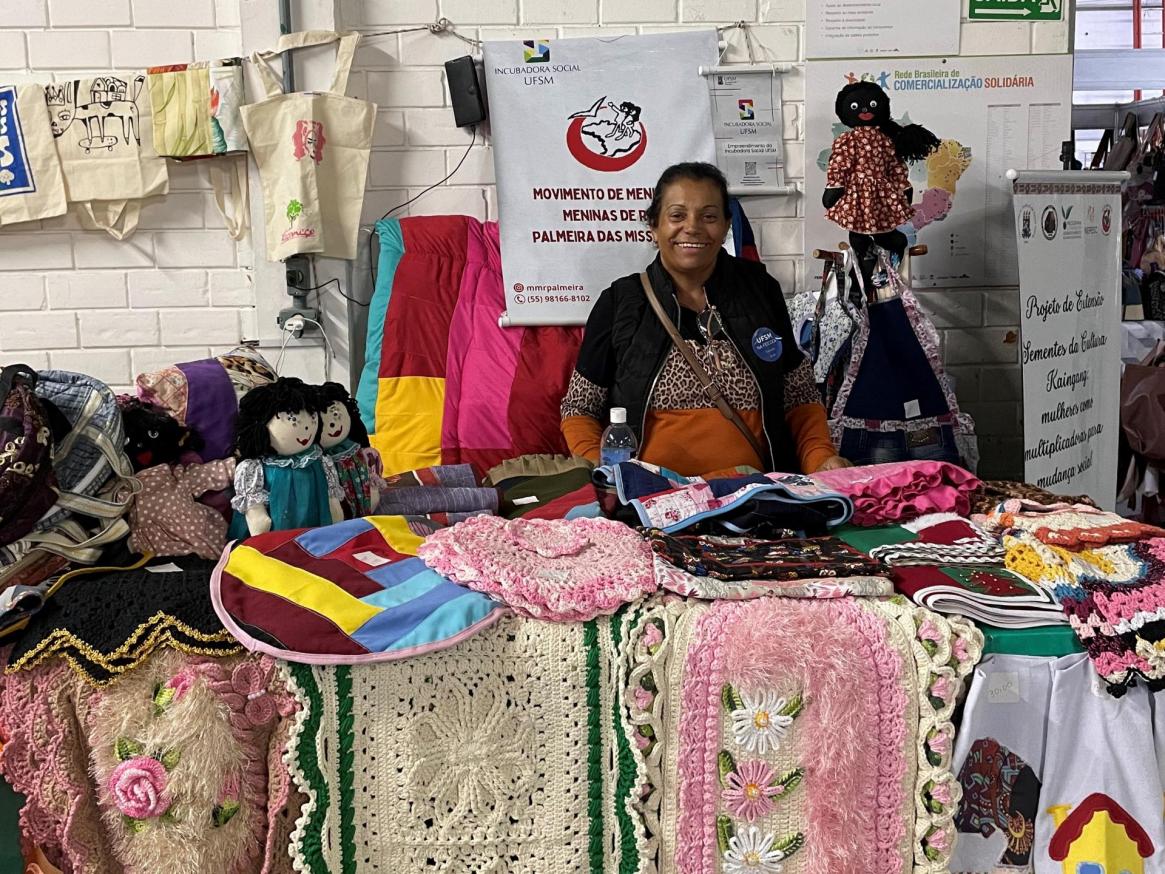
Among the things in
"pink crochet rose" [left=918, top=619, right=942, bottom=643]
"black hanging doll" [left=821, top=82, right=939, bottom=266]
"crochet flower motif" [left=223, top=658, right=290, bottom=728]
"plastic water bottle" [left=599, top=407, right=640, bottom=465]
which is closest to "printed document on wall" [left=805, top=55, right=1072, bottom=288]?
"black hanging doll" [left=821, top=82, right=939, bottom=266]

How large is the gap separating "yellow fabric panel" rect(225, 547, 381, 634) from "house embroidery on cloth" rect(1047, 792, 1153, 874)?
3.55 feet

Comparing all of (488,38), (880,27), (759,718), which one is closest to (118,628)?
(759,718)

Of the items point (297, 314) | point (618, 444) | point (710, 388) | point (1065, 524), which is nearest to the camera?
point (1065, 524)

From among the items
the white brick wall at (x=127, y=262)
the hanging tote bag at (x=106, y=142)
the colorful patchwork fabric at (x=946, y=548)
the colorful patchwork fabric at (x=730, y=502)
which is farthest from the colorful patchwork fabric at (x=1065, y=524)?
the hanging tote bag at (x=106, y=142)

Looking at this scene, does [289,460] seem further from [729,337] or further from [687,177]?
[687,177]

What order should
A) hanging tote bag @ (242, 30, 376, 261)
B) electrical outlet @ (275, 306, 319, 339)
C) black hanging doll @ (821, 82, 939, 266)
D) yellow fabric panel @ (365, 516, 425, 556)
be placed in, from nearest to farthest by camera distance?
yellow fabric panel @ (365, 516, 425, 556) < black hanging doll @ (821, 82, 939, 266) < hanging tote bag @ (242, 30, 376, 261) < electrical outlet @ (275, 306, 319, 339)

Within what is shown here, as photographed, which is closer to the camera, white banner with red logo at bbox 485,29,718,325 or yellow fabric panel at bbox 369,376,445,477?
yellow fabric panel at bbox 369,376,445,477

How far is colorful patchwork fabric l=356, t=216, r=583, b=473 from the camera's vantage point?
2938mm

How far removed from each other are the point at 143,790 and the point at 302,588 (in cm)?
34

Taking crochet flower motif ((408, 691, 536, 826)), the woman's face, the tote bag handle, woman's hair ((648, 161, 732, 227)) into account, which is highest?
the tote bag handle

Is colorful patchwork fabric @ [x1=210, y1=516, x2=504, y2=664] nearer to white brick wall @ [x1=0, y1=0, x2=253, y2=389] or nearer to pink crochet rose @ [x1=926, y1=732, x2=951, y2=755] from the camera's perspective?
pink crochet rose @ [x1=926, y1=732, x2=951, y2=755]

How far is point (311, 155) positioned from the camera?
300 centimetres

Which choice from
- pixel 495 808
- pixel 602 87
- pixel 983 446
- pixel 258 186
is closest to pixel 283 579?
pixel 495 808

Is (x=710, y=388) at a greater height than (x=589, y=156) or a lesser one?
lesser
